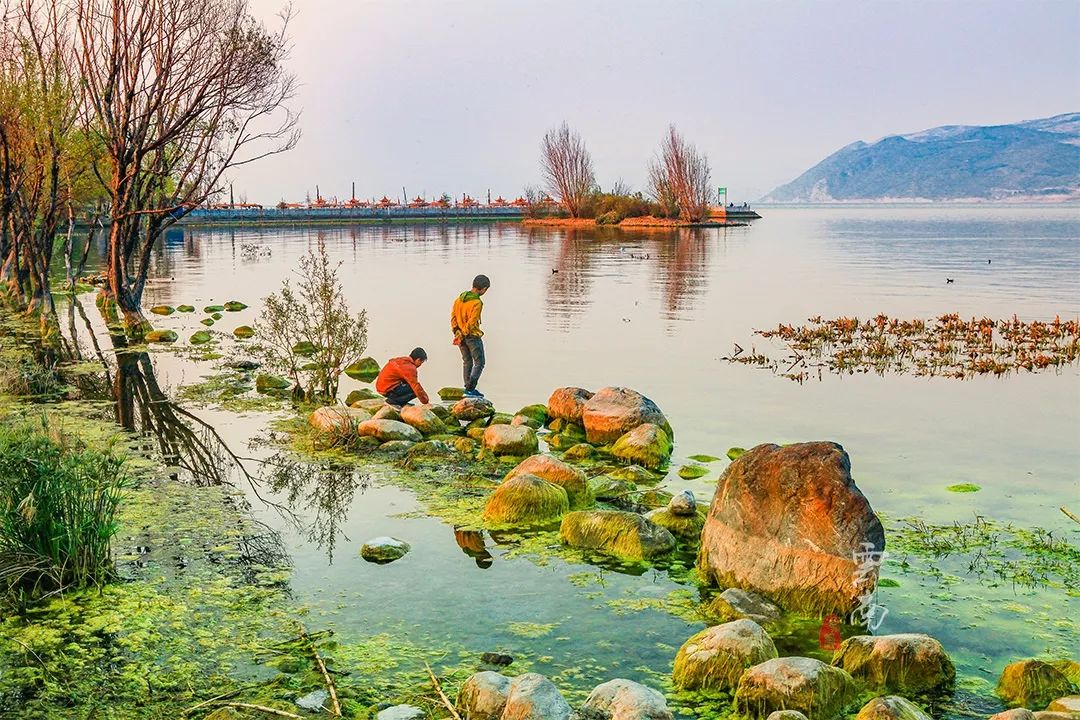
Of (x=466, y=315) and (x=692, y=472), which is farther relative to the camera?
(x=466, y=315)

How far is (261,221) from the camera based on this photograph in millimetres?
103812

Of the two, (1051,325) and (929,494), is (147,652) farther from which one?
(1051,325)

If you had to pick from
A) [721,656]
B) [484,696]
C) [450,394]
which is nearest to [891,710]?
[721,656]

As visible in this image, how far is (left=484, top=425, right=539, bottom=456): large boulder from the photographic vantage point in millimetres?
12086

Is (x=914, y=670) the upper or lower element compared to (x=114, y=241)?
lower

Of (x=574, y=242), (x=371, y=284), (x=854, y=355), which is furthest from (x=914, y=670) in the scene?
(x=574, y=242)

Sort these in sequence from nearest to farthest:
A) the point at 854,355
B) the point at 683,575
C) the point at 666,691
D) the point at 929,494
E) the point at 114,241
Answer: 1. the point at 666,691
2. the point at 683,575
3. the point at 929,494
4. the point at 854,355
5. the point at 114,241

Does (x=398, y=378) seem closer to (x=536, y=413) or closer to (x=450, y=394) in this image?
(x=450, y=394)

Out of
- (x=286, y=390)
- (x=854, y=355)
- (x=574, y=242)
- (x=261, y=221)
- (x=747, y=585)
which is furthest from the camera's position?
(x=261, y=221)

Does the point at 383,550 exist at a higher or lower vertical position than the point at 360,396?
lower

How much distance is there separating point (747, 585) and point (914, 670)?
5.53ft

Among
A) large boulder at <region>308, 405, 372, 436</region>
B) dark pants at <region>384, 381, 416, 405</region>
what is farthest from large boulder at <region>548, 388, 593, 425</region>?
large boulder at <region>308, 405, 372, 436</region>

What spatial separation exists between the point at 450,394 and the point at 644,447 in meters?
4.84

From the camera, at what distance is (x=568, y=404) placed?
1389cm
